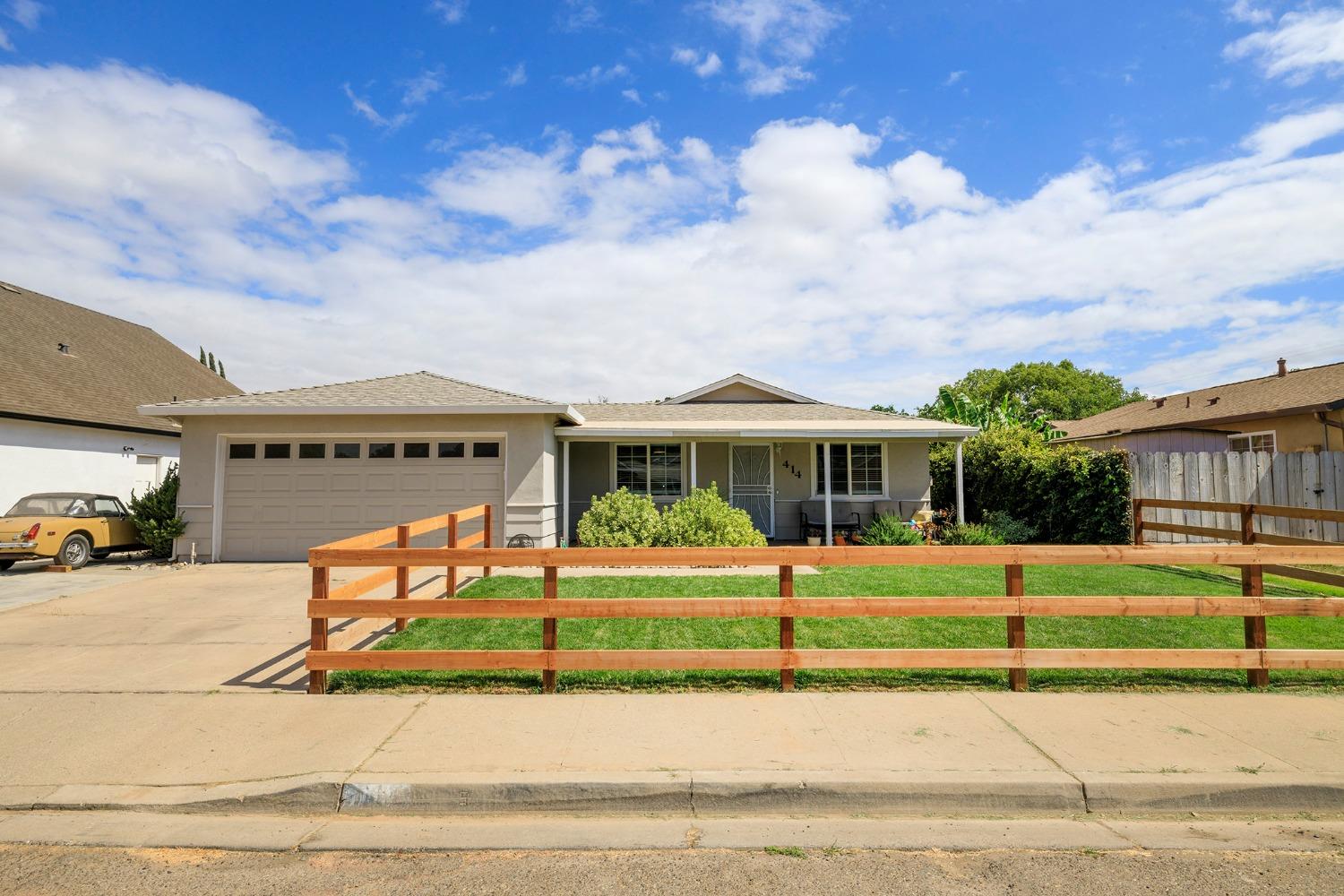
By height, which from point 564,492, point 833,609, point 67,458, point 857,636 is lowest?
point 857,636

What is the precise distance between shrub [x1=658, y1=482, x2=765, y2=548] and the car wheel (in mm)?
10740

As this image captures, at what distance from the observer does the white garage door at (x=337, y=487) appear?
522 inches

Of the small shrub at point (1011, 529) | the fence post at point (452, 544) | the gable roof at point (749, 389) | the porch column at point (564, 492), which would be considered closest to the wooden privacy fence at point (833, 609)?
the fence post at point (452, 544)

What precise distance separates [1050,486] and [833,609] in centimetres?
1205

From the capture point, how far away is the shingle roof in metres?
12.9

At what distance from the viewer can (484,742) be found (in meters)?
4.27

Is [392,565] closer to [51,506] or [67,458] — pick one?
[51,506]

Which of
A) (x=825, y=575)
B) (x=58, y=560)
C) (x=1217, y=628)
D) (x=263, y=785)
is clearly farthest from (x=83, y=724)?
(x=58, y=560)

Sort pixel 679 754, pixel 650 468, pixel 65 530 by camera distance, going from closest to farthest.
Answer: pixel 679 754
pixel 65 530
pixel 650 468

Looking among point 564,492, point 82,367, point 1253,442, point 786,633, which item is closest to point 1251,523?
point 786,633

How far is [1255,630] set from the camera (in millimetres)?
5320

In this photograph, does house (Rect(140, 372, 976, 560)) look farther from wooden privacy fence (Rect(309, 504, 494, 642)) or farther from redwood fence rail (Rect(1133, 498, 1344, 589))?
redwood fence rail (Rect(1133, 498, 1344, 589))

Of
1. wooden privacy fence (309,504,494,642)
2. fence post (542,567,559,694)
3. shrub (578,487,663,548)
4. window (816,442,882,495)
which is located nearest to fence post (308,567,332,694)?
wooden privacy fence (309,504,494,642)

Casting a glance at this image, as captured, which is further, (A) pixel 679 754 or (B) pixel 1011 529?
(B) pixel 1011 529
